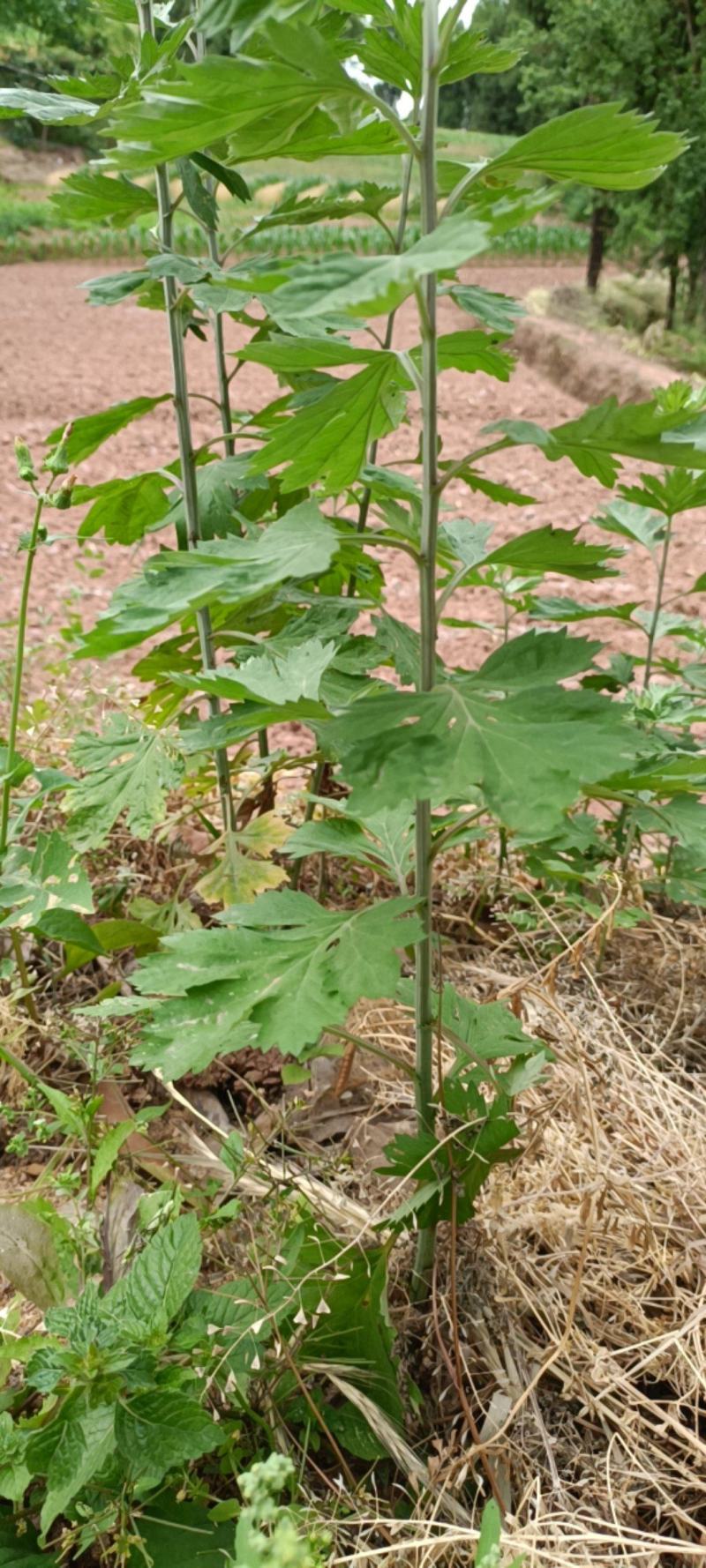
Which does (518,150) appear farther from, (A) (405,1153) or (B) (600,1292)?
(B) (600,1292)

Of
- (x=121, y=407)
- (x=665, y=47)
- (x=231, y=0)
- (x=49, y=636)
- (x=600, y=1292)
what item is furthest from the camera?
(x=665, y=47)

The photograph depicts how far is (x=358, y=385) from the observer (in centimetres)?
87

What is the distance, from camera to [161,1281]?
3.03 ft

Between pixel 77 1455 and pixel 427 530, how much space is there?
740 mm

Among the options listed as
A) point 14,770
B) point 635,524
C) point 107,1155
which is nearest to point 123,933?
point 14,770

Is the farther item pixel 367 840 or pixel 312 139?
pixel 367 840

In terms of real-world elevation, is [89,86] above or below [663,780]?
above

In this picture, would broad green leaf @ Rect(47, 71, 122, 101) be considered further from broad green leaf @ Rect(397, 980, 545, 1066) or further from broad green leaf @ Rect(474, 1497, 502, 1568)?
broad green leaf @ Rect(474, 1497, 502, 1568)

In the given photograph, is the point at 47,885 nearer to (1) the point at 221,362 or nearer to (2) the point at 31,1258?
(2) the point at 31,1258

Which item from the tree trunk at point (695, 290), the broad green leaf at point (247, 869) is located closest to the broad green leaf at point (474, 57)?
the broad green leaf at point (247, 869)

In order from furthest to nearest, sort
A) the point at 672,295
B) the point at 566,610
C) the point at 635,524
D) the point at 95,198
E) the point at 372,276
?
the point at 672,295 < the point at 635,524 < the point at 566,610 < the point at 95,198 < the point at 372,276

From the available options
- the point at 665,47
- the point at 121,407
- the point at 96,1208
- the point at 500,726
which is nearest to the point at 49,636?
the point at 121,407

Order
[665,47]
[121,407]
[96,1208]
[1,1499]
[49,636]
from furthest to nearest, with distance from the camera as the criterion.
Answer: [665,47] < [49,636] < [121,407] < [96,1208] < [1,1499]

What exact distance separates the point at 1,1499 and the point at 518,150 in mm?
1134
